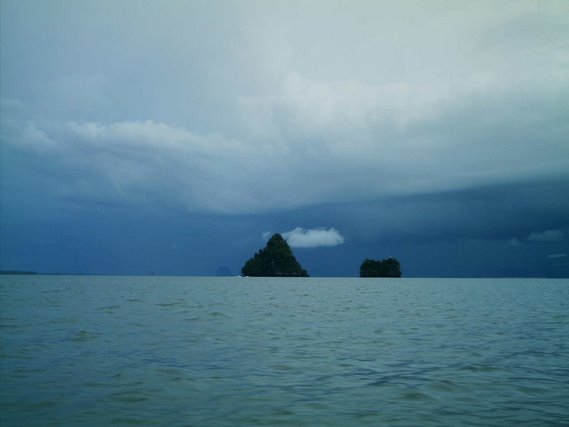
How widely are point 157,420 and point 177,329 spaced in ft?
49.1

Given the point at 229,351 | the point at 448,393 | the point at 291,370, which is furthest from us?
the point at 229,351

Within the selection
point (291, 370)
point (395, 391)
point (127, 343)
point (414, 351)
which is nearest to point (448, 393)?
→ point (395, 391)

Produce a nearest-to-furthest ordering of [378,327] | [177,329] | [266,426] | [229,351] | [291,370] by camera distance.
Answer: [266,426]
[291,370]
[229,351]
[177,329]
[378,327]

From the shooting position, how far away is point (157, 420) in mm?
9516

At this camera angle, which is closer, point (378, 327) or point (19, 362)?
point (19, 362)

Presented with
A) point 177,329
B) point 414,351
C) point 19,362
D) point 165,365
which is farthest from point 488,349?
point 19,362

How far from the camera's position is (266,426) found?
9320 mm

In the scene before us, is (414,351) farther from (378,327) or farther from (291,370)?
(378,327)

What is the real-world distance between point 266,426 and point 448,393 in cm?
547

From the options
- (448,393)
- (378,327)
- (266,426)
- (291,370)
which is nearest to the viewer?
(266,426)

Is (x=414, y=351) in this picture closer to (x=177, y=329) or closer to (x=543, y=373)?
(x=543, y=373)

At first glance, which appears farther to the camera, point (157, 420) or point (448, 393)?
point (448, 393)

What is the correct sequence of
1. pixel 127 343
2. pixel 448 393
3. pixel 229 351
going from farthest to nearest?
pixel 127 343 < pixel 229 351 < pixel 448 393

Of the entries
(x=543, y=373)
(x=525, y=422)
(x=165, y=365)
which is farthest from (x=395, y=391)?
(x=165, y=365)
